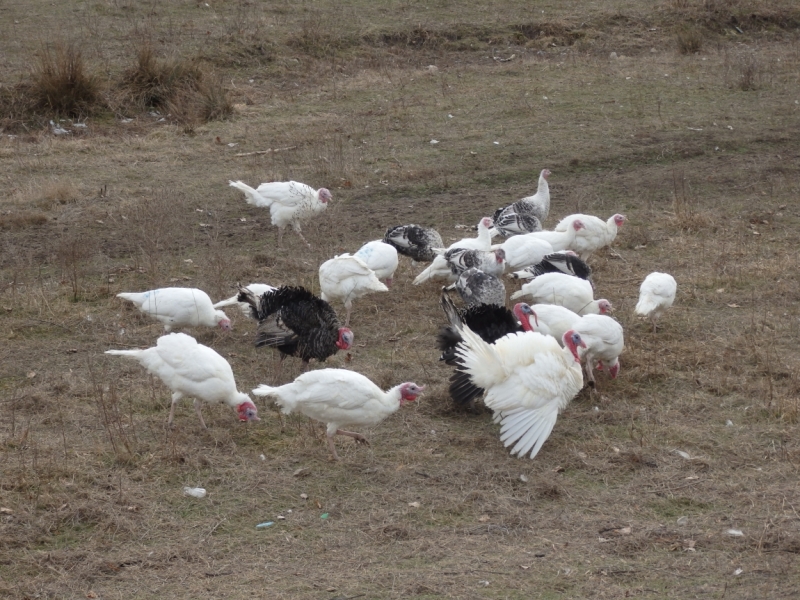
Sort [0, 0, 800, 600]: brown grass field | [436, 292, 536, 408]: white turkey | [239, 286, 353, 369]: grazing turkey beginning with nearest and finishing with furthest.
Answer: [0, 0, 800, 600]: brown grass field < [436, 292, 536, 408]: white turkey < [239, 286, 353, 369]: grazing turkey

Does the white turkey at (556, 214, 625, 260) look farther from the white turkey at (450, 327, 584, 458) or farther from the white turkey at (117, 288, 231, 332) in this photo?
the white turkey at (117, 288, 231, 332)

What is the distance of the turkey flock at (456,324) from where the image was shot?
19.8 feet

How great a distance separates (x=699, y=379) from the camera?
22.8 feet

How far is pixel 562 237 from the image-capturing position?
29.6 feet

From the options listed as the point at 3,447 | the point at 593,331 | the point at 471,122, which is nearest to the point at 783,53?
the point at 471,122

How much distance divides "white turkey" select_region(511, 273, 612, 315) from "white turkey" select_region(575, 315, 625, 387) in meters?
0.79

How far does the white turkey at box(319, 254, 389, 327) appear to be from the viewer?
7938mm

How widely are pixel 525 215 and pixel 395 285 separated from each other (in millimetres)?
1569

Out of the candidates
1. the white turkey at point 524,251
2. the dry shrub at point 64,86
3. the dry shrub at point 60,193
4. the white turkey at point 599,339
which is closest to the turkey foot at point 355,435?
the white turkey at point 599,339

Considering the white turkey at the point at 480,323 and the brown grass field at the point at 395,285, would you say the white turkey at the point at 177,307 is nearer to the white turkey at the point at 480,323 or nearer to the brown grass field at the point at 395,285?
the brown grass field at the point at 395,285

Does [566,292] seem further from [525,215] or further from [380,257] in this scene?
[525,215]

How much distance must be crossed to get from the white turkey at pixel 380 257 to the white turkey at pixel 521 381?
6.98 ft

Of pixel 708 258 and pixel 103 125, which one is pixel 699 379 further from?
pixel 103 125

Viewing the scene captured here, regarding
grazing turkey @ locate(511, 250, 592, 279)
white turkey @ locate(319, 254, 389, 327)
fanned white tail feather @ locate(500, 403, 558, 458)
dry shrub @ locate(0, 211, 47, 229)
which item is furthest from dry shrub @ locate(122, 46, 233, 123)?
fanned white tail feather @ locate(500, 403, 558, 458)
